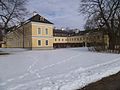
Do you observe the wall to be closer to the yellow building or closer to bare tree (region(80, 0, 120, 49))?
the yellow building

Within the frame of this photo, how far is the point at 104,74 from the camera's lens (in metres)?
11.1

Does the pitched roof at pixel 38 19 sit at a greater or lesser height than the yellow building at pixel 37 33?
greater

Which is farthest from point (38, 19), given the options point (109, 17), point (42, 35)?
point (109, 17)

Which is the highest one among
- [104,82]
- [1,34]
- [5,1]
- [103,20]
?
[5,1]

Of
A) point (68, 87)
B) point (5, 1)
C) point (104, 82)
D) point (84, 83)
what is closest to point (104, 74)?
point (104, 82)

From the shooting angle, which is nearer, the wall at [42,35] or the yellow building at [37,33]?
the yellow building at [37,33]

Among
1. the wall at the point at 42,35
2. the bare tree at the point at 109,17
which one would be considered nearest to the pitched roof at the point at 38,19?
the wall at the point at 42,35

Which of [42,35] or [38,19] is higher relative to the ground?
[38,19]

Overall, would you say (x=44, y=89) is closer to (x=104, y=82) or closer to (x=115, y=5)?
(x=104, y=82)

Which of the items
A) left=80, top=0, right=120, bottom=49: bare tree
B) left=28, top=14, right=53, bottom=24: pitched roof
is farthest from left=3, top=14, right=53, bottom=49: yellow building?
left=80, top=0, right=120, bottom=49: bare tree

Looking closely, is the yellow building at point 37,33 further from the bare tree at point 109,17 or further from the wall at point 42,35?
the bare tree at point 109,17

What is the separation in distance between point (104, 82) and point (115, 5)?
30015 mm

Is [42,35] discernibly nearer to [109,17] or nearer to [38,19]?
[38,19]

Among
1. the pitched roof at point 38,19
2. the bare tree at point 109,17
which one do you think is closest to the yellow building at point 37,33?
the pitched roof at point 38,19
